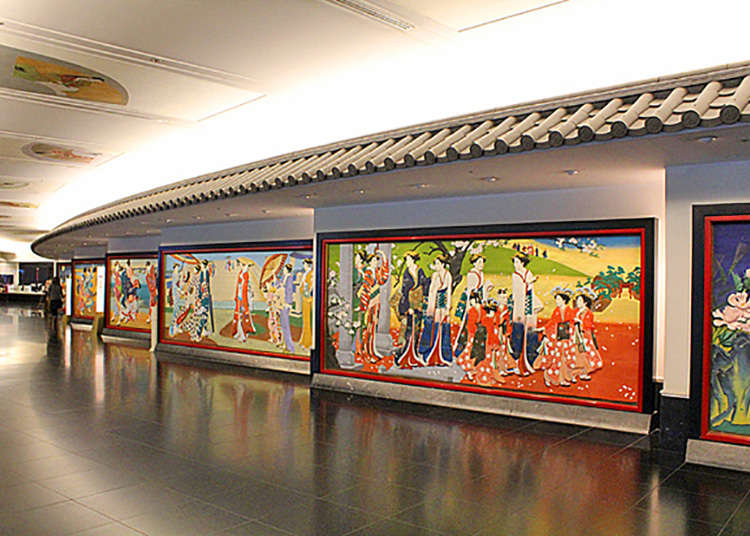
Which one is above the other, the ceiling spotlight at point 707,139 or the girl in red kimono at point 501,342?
the ceiling spotlight at point 707,139

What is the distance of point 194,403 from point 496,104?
6.61 metres

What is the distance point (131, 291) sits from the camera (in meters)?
21.7

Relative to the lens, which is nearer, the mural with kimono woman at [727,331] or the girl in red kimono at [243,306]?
the mural with kimono woman at [727,331]

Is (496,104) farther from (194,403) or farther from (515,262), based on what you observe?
(194,403)

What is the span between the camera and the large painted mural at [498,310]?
30.3 ft

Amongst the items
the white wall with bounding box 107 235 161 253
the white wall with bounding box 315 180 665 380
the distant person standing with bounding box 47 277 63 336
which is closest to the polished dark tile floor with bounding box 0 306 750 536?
the white wall with bounding box 315 180 665 380

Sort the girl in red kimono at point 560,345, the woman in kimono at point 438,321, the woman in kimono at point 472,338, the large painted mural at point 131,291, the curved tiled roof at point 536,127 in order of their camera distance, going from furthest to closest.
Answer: the large painted mural at point 131,291 < the woman in kimono at point 438,321 < the woman in kimono at point 472,338 < the girl in red kimono at point 560,345 < the curved tiled roof at point 536,127

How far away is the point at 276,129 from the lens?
40.7 ft

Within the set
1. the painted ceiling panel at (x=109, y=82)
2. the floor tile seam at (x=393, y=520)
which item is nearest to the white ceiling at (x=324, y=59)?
the painted ceiling panel at (x=109, y=82)

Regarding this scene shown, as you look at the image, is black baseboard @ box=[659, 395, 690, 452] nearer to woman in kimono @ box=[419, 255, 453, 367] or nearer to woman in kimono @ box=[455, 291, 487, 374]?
woman in kimono @ box=[455, 291, 487, 374]

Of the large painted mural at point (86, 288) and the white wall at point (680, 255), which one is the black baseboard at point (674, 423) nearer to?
the white wall at point (680, 255)

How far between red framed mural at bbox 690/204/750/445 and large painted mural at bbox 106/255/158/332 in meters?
16.5

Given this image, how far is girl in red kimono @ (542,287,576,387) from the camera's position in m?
9.59

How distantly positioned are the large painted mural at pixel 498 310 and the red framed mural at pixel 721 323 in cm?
134
